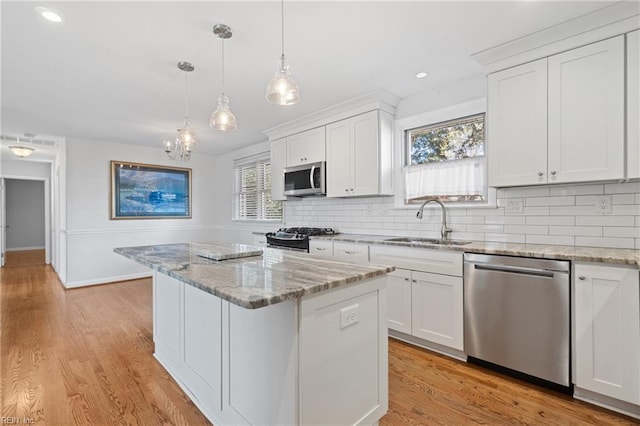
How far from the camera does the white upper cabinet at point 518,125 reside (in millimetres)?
2230

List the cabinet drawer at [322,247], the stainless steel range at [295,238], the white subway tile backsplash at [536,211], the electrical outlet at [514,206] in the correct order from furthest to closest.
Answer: the stainless steel range at [295,238] → the cabinet drawer at [322,247] → the electrical outlet at [514,206] → the white subway tile backsplash at [536,211]

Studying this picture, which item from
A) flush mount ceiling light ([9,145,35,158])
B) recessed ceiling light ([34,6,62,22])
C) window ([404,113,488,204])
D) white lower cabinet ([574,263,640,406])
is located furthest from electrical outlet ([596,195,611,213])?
flush mount ceiling light ([9,145,35,158])

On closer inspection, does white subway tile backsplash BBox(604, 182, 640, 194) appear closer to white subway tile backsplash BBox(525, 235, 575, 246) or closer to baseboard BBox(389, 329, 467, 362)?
white subway tile backsplash BBox(525, 235, 575, 246)

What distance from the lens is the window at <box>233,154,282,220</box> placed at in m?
5.40

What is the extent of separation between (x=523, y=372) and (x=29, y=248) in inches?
509

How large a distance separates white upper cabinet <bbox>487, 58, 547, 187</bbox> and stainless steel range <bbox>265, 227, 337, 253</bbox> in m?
2.04

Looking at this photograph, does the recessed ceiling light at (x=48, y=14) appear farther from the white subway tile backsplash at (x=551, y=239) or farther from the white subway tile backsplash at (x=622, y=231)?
the white subway tile backsplash at (x=622, y=231)

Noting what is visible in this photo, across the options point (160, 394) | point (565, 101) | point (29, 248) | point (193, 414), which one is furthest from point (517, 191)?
point (29, 248)

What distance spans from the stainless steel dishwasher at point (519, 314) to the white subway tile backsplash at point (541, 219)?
606mm

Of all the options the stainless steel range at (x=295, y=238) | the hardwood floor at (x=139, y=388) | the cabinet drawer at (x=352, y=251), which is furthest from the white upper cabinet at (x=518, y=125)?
the stainless steel range at (x=295, y=238)

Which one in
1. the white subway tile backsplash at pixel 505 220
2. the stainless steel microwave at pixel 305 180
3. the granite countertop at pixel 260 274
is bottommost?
the granite countertop at pixel 260 274

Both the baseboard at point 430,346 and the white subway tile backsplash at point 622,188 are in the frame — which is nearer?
the white subway tile backsplash at point 622,188

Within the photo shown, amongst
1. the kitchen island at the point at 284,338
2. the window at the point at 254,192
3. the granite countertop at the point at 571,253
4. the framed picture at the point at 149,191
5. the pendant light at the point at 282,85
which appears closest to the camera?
the kitchen island at the point at 284,338

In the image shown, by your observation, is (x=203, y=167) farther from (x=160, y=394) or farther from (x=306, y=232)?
Result: (x=160, y=394)
